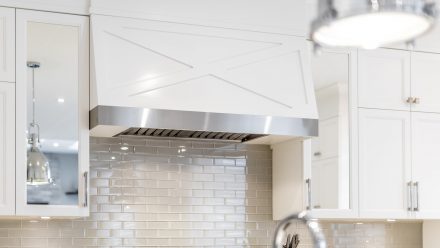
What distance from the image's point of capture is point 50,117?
4109mm

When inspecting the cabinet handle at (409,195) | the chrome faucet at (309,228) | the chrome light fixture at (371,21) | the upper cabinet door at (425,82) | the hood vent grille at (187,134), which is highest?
the upper cabinet door at (425,82)

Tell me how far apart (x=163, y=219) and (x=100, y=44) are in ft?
3.74

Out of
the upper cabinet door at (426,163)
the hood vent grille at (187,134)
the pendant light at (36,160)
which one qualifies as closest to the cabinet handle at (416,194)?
the upper cabinet door at (426,163)

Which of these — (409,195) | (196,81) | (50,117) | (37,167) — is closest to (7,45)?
(50,117)

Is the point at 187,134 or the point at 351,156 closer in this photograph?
the point at 187,134

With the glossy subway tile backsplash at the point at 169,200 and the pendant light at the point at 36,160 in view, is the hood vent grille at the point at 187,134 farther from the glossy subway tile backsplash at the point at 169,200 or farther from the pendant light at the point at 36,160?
the pendant light at the point at 36,160

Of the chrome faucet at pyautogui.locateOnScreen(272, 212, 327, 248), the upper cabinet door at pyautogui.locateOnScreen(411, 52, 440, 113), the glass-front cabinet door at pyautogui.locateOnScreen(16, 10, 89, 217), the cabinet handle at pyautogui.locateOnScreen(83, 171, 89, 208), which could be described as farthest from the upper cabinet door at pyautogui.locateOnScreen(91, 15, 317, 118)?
the chrome faucet at pyautogui.locateOnScreen(272, 212, 327, 248)

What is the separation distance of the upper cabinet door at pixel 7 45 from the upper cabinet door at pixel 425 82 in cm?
244

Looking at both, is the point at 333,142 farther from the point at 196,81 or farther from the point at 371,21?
the point at 371,21

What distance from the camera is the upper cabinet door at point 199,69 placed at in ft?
13.6

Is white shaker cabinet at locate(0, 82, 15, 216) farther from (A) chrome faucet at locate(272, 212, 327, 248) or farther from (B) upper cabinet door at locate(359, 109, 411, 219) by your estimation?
(B) upper cabinet door at locate(359, 109, 411, 219)

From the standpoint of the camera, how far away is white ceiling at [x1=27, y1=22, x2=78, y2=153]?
411 cm

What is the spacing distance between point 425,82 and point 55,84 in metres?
2.33

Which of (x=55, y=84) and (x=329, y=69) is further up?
(x=329, y=69)
